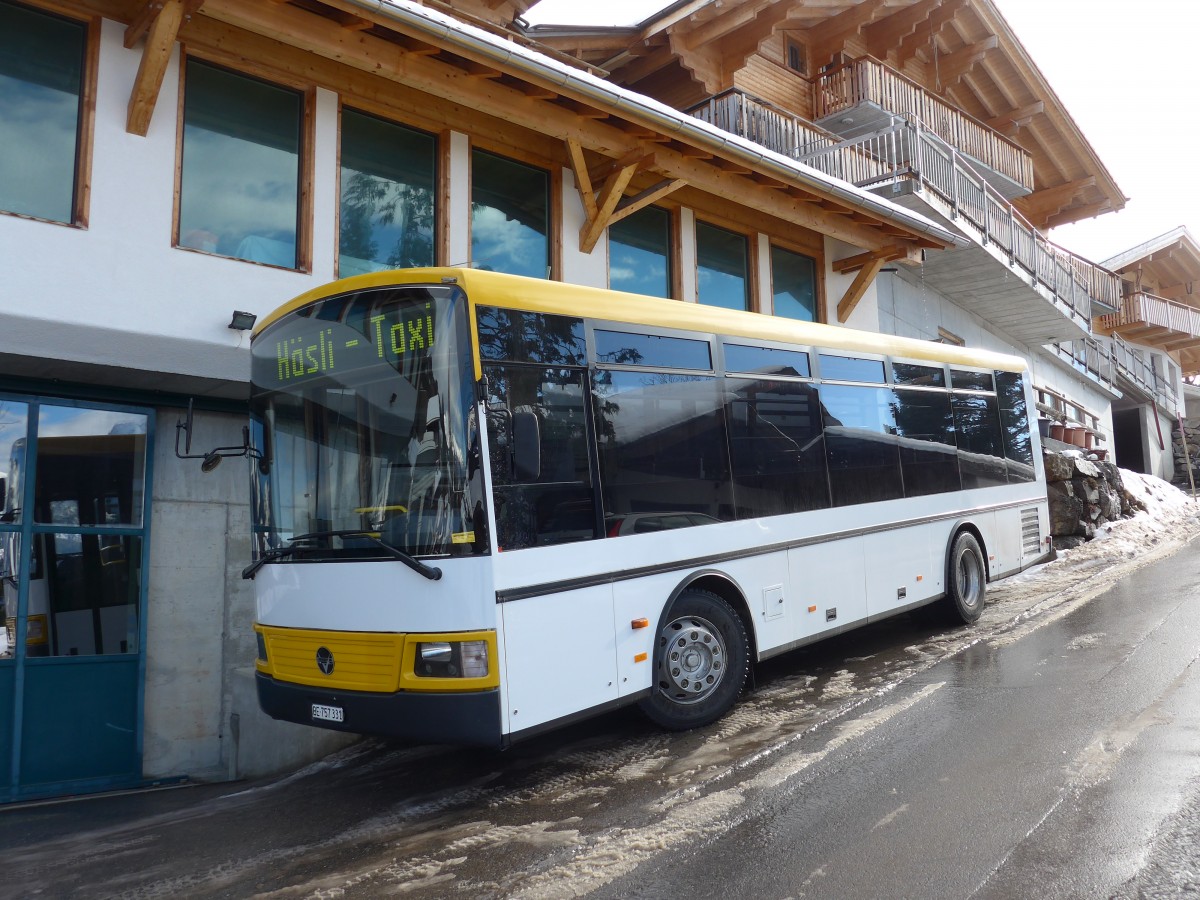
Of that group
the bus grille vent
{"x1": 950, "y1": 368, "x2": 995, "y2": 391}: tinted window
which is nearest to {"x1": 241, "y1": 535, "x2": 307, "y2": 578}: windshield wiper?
{"x1": 950, "y1": 368, "x2": 995, "y2": 391}: tinted window

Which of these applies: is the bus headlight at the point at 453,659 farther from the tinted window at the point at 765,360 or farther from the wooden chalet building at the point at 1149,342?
the wooden chalet building at the point at 1149,342

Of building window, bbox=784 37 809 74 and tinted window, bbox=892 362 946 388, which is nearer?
tinted window, bbox=892 362 946 388

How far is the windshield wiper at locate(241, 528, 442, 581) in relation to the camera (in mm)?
4559

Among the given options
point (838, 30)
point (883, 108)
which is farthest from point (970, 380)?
point (838, 30)

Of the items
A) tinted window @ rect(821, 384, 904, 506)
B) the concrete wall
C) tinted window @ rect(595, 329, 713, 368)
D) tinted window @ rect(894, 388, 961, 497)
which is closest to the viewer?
tinted window @ rect(595, 329, 713, 368)

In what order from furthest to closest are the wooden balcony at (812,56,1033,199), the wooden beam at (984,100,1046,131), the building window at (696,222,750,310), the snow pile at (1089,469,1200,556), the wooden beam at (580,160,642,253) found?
the wooden beam at (984,100,1046,131)
the wooden balcony at (812,56,1033,199)
the snow pile at (1089,469,1200,556)
the building window at (696,222,750,310)
the wooden beam at (580,160,642,253)

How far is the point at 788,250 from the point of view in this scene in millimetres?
13594

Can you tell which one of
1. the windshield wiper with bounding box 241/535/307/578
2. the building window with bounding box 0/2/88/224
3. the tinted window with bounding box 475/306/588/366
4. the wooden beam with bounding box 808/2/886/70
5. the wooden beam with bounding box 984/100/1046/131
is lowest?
the windshield wiper with bounding box 241/535/307/578

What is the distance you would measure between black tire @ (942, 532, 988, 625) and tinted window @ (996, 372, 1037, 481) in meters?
1.40

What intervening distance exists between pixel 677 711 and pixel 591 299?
2.66 metres

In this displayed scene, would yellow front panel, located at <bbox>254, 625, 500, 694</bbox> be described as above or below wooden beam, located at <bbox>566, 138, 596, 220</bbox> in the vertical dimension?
below

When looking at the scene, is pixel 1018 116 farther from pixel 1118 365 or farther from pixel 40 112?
pixel 40 112

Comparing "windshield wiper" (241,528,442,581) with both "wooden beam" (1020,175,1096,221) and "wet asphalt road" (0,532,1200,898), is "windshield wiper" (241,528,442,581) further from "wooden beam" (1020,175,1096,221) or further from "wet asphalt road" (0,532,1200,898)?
"wooden beam" (1020,175,1096,221)

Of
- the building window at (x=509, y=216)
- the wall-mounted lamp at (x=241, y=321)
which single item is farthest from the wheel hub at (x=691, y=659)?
the building window at (x=509, y=216)
